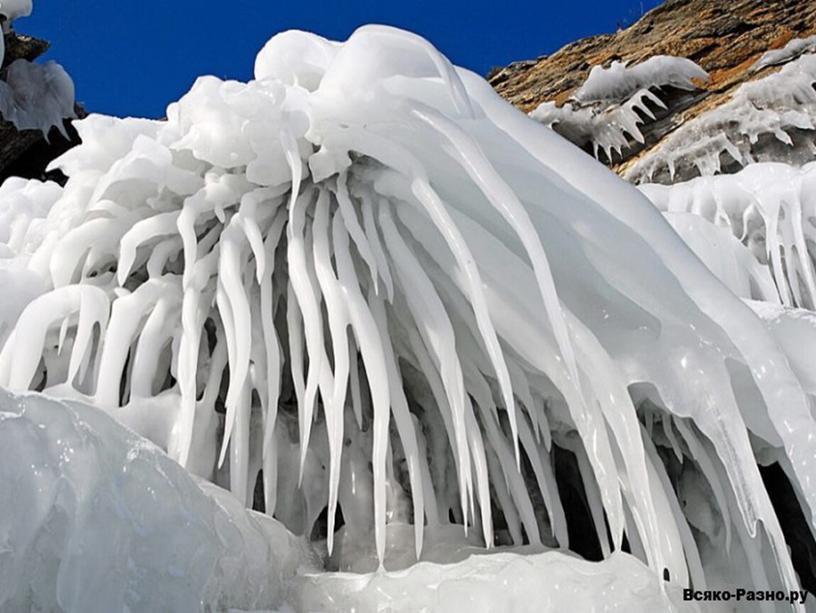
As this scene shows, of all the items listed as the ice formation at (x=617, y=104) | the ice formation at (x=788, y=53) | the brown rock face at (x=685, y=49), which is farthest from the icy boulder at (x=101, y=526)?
the ice formation at (x=788, y=53)

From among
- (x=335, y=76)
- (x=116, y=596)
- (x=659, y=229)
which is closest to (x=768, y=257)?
(x=659, y=229)

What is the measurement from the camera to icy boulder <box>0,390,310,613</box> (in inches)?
43.0

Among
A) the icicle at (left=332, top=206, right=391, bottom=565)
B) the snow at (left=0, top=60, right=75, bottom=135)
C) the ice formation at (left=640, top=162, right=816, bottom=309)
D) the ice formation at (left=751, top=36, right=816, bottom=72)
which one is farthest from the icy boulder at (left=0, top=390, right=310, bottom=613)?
the ice formation at (left=751, top=36, right=816, bottom=72)

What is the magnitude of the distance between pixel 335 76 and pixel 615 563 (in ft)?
3.31

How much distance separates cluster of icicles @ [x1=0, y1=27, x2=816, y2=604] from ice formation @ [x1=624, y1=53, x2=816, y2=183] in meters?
3.84

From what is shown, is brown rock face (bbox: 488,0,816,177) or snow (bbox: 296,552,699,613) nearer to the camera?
snow (bbox: 296,552,699,613)

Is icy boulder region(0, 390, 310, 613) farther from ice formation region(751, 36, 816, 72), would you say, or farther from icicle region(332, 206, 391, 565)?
ice formation region(751, 36, 816, 72)

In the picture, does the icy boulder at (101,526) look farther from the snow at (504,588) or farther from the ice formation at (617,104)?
the ice formation at (617,104)

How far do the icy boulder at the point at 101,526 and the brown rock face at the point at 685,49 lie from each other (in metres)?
5.10

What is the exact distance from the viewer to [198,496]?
4.36ft

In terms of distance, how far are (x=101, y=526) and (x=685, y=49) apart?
729 cm

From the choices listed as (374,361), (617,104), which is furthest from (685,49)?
(374,361)

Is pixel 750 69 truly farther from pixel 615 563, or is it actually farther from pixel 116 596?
pixel 116 596

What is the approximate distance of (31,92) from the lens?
22.0 ft
